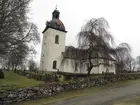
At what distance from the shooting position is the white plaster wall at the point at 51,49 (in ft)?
135

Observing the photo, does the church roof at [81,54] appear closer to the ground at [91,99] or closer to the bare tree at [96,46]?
the bare tree at [96,46]

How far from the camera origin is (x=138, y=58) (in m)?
74.2

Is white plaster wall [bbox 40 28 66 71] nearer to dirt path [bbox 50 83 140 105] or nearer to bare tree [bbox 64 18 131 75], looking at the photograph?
bare tree [bbox 64 18 131 75]

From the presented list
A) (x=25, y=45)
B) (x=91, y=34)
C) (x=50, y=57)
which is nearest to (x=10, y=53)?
(x=25, y=45)

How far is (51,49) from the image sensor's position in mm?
41844

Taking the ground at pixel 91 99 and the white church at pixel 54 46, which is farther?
the white church at pixel 54 46

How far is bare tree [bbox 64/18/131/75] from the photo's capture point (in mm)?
19312

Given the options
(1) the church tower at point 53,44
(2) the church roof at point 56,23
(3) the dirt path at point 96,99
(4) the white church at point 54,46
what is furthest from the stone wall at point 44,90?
(2) the church roof at point 56,23

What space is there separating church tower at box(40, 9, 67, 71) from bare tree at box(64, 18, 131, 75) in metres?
20.8

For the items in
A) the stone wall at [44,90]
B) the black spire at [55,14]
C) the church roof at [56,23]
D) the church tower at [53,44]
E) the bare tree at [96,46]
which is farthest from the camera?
the black spire at [55,14]

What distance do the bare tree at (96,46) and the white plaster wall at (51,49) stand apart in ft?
67.9

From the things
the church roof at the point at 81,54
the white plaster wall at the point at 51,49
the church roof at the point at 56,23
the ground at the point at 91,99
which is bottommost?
the ground at the point at 91,99

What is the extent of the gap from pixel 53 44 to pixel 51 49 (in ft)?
4.74

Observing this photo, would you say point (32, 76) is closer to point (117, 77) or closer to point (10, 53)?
point (10, 53)
